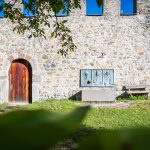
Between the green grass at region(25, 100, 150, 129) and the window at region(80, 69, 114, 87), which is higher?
the window at region(80, 69, 114, 87)

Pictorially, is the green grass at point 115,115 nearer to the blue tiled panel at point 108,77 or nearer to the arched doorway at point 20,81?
the arched doorway at point 20,81

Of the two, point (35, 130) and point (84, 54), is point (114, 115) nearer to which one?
point (84, 54)

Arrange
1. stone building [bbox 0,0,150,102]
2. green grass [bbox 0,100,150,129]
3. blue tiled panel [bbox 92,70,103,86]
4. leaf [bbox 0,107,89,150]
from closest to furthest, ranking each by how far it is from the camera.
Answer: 1. leaf [bbox 0,107,89,150]
2. green grass [bbox 0,100,150,129]
3. stone building [bbox 0,0,150,102]
4. blue tiled panel [bbox 92,70,103,86]

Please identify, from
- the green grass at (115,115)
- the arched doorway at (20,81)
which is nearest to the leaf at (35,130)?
the green grass at (115,115)

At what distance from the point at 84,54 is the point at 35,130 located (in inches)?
495

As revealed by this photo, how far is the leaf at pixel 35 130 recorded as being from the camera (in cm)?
19

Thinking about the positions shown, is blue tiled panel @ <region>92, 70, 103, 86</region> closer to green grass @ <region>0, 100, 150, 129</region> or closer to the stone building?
the stone building

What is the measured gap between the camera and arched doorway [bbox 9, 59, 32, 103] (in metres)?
12.6

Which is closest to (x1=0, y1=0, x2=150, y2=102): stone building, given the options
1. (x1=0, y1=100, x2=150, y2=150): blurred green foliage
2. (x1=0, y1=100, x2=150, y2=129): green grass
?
(x1=0, y1=100, x2=150, y2=129): green grass

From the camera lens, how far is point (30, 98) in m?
12.6

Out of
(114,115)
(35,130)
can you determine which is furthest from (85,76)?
(35,130)

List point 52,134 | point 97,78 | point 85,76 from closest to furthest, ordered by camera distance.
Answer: point 52,134 < point 85,76 < point 97,78

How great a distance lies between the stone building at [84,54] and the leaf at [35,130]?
40.6 feet

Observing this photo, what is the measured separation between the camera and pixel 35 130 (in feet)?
0.64
